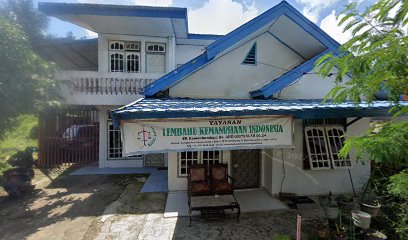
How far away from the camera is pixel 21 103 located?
8.20 metres

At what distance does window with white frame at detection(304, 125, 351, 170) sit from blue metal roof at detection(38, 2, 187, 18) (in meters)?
8.11

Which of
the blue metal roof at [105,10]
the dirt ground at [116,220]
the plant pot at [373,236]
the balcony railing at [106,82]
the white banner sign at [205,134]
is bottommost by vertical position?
the dirt ground at [116,220]

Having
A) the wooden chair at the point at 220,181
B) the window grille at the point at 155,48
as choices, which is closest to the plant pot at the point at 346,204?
the wooden chair at the point at 220,181

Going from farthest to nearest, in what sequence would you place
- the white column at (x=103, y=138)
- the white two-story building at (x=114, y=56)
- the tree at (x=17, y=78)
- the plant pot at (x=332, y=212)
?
the white column at (x=103, y=138) → the white two-story building at (x=114, y=56) → the tree at (x=17, y=78) → the plant pot at (x=332, y=212)

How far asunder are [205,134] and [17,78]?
7350mm

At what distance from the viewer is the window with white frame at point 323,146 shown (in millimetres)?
8398

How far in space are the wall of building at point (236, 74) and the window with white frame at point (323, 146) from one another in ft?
9.12

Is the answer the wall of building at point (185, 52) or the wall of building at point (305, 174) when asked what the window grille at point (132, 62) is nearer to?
the wall of building at point (185, 52)

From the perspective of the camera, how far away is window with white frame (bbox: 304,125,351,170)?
8398 millimetres

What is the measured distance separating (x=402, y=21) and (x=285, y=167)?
632 cm

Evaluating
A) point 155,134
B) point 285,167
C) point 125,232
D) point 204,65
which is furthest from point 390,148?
point 204,65

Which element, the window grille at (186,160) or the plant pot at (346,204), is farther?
the window grille at (186,160)

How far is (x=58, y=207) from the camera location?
754cm

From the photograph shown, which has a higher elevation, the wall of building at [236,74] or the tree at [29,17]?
the tree at [29,17]
